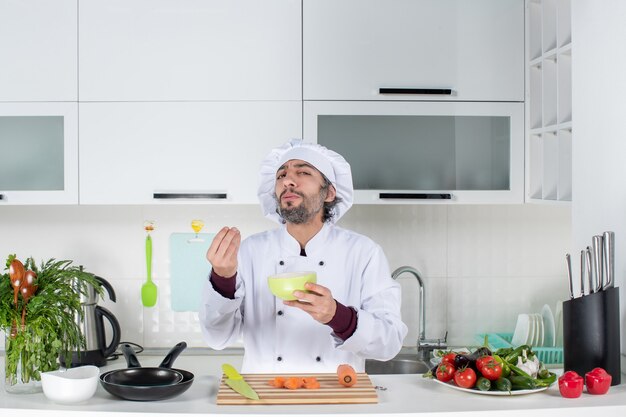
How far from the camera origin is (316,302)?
76.2 inches

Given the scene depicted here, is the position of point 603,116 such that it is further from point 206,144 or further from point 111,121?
point 111,121

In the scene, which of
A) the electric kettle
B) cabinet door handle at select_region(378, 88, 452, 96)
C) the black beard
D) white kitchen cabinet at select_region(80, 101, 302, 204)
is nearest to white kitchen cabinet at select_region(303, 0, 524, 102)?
cabinet door handle at select_region(378, 88, 452, 96)

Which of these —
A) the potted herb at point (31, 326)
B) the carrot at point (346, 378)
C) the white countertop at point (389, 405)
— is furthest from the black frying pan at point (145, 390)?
the carrot at point (346, 378)

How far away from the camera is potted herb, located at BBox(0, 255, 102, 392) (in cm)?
195

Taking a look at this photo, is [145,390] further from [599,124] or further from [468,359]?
[599,124]

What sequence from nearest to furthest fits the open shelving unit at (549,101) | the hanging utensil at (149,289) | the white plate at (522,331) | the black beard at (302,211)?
the black beard at (302,211) → the open shelving unit at (549,101) → the white plate at (522,331) → the hanging utensil at (149,289)

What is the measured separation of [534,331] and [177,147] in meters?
1.55

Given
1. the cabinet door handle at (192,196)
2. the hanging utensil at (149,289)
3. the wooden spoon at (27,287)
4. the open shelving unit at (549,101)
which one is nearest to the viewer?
the wooden spoon at (27,287)

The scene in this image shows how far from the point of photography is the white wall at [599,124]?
226 cm

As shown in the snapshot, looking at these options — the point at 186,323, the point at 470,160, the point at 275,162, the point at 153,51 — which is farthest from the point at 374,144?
the point at 186,323

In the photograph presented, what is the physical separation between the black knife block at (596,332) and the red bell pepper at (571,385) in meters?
0.17

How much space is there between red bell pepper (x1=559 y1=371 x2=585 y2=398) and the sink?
1.23 metres

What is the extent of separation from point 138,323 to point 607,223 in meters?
1.92

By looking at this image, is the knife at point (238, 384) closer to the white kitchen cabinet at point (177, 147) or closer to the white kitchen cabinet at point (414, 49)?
the white kitchen cabinet at point (177, 147)
